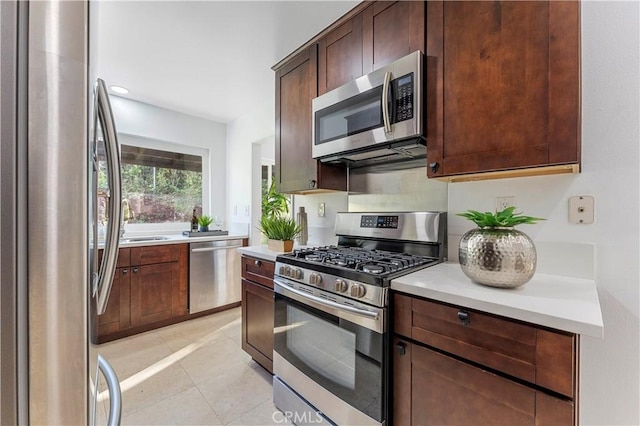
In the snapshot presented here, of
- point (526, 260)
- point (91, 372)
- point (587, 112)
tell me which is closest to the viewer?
point (91, 372)

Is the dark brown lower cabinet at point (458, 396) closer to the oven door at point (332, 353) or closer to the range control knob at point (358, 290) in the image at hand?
the oven door at point (332, 353)

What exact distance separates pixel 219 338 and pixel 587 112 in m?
2.99

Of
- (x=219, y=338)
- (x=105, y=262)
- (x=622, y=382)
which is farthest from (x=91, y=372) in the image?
(x=219, y=338)

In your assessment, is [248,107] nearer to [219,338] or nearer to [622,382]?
[219,338]

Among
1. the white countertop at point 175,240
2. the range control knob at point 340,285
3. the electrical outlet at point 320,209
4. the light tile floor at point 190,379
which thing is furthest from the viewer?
the white countertop at point 175,240

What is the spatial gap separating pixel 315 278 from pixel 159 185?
9.12 ft

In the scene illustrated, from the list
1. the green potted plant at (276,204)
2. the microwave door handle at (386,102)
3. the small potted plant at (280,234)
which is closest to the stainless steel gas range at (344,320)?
the small potted plant at (280,234)

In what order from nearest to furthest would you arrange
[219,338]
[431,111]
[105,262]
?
[105,262]
[431,111]
[219,338]

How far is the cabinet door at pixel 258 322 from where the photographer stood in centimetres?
185

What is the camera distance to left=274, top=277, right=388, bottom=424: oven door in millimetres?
1152

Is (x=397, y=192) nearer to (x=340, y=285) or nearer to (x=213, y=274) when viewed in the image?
(x=340, y=285)

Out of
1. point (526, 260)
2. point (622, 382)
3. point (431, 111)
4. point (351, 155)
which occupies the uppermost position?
point (431, 111)

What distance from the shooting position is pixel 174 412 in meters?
1.62

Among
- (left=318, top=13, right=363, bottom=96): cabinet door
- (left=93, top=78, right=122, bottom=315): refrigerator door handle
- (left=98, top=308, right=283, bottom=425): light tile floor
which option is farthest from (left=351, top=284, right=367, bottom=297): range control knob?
(left=318, top=13, right=363, bottom=96): cabinet door
